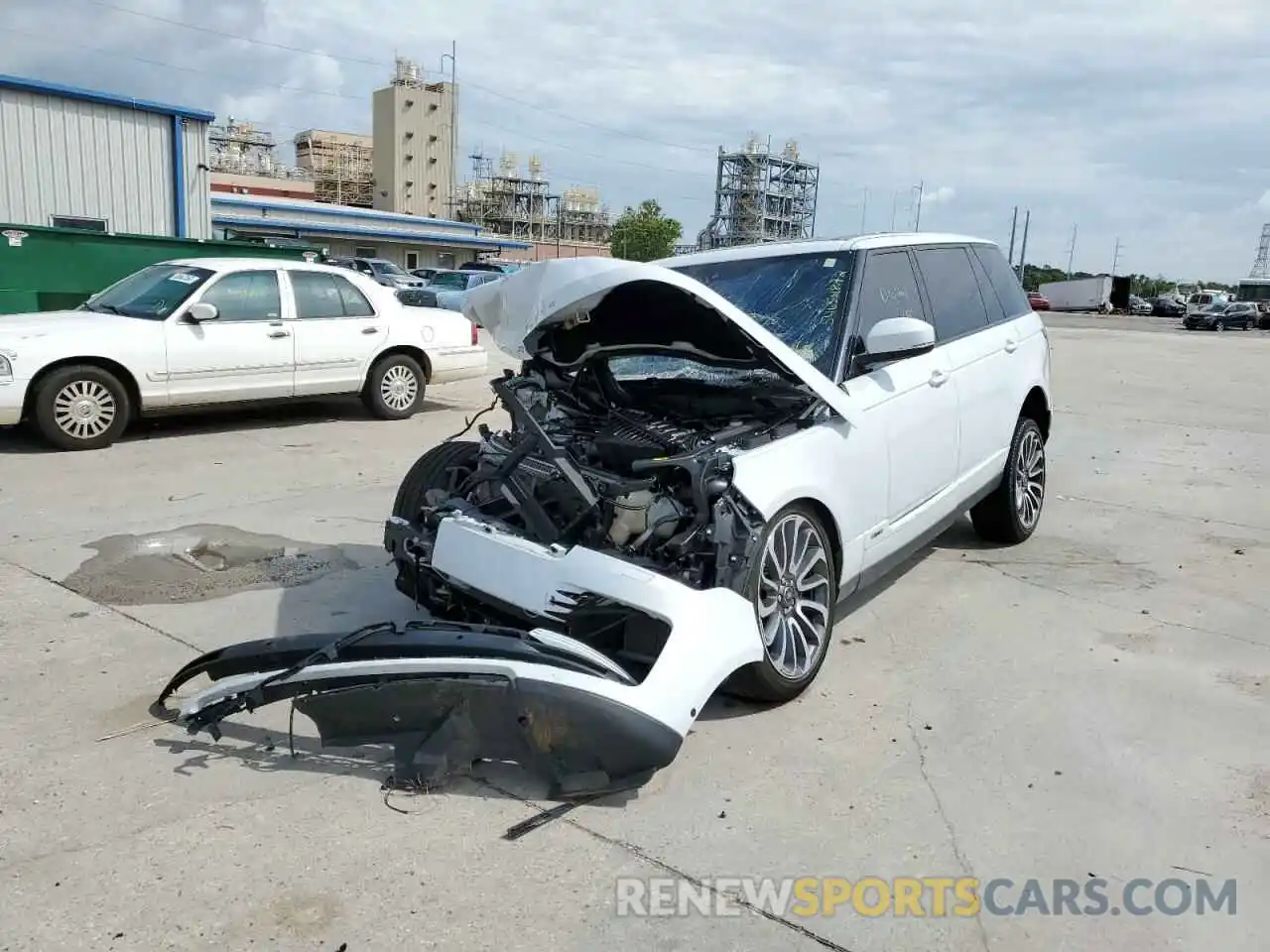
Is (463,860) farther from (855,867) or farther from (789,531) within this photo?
(789,531)

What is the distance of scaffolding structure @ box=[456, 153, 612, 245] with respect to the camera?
111 meters

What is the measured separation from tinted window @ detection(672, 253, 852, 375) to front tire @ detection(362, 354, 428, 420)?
5.95 meters

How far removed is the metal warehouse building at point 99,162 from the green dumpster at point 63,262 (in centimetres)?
489

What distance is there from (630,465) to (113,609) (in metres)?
2.67

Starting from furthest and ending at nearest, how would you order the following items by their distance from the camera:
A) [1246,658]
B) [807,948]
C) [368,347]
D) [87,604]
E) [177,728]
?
A: [368,347] → [87,604] → [1246,658] → [177,728] → [807,948]

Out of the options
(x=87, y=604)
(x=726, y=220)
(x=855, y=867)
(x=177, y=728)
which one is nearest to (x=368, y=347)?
(x=87, y=604)

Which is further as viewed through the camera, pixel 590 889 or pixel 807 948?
pixel 590 889

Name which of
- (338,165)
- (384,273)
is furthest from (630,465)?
(338,165)

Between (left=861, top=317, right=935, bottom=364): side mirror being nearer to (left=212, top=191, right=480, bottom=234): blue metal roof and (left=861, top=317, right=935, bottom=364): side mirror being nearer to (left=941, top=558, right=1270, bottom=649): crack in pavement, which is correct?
(left=941, top=558, right=1270, bottom=649): crack in pavement

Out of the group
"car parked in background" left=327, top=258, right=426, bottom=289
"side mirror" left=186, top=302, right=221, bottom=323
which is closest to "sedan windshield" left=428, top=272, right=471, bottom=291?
"car parked in background" left=327, top=258, right=426, bottom=289

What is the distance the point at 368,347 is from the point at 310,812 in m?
7.74

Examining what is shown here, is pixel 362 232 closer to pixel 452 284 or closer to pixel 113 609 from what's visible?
pixel 452 284

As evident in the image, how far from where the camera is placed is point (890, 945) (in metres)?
2.62

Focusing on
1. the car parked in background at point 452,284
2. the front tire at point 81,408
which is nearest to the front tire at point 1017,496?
the front tire at point 81,408
